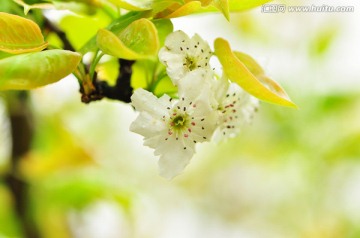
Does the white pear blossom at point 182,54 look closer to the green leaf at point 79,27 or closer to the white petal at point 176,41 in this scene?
the white petal at point 176,41

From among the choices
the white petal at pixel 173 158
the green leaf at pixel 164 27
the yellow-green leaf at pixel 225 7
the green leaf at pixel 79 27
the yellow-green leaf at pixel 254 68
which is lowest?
the white petal at pixel 173 158

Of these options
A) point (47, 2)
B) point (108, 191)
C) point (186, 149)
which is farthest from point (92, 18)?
point (108, 191)

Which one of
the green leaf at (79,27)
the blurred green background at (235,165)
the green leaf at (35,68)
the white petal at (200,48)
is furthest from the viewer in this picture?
the blurred green background at (235,165)

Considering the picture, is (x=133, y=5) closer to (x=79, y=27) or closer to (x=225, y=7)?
(x=225, y=7)

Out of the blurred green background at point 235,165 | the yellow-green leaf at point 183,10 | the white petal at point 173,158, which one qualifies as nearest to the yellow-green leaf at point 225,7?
the yellow-green leaf at point 183,10

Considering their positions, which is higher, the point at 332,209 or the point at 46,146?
the point at 46,146

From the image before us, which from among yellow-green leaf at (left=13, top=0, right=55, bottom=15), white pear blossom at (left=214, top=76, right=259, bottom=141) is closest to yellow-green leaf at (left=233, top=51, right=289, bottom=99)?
white pear blossom at (left=214, top=76, right=259, bottom=141)

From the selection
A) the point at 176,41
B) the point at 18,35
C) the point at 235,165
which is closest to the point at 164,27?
the point at 176,41

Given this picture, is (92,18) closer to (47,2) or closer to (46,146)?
(47,2)
